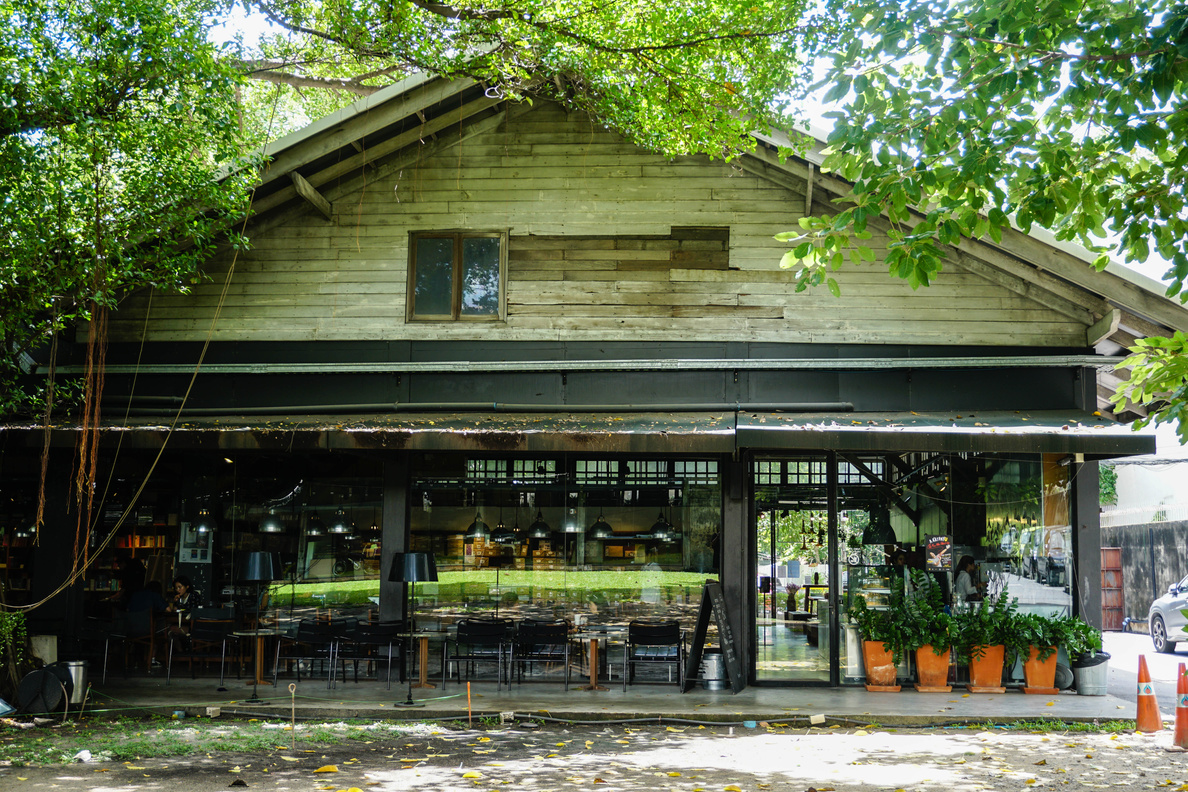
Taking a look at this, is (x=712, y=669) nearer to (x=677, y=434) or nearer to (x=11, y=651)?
(x=677, y=434)

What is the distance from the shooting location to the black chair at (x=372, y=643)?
11.4 m

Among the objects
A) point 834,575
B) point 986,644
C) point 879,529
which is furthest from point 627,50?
point 986,644

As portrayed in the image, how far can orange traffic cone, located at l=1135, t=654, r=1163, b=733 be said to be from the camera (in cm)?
936

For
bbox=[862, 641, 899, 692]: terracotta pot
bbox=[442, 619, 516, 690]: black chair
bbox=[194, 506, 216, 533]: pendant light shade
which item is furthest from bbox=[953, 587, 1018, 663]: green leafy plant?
bbox=[194, 506, 216, 533]: pendant light shade

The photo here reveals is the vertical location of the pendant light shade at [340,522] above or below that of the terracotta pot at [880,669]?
above

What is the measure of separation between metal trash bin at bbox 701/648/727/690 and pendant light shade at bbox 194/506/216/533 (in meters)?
6.92

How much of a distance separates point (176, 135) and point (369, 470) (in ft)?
16.0

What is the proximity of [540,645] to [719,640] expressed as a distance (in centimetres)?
214

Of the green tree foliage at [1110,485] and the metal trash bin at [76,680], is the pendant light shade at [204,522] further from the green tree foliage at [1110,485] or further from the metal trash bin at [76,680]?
the green tree foliage at [1110,485]

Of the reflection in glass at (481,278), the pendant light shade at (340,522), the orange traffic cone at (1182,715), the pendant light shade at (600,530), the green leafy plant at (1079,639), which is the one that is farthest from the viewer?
the pendant light shade at (340,522)

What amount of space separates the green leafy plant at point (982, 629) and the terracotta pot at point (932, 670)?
0.23m

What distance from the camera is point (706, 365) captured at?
12.2 metres

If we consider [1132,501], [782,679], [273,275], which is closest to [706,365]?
[782,679]

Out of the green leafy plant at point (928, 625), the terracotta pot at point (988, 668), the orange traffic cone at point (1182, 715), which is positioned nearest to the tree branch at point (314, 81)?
the green leafy plant at point (928, 625)
